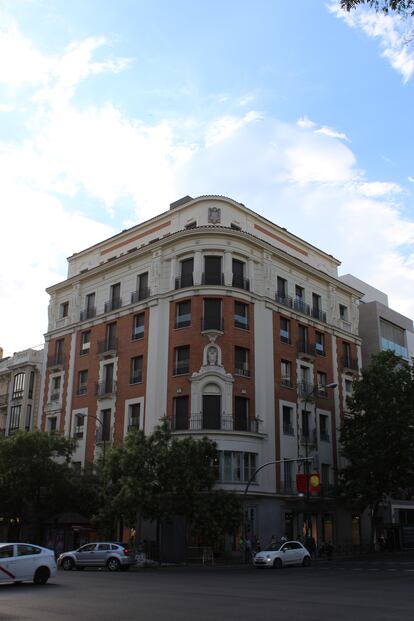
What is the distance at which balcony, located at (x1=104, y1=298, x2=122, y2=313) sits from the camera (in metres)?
48.3

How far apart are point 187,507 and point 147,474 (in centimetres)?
268

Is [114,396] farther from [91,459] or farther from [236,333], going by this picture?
[236,333]

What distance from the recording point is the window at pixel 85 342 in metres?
49.6

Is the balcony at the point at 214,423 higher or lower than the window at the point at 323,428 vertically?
lower

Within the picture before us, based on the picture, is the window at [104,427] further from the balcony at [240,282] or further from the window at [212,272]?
the balcony at [240,282]

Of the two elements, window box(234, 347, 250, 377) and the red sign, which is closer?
the red sign

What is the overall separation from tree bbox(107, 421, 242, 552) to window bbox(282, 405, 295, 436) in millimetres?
10380

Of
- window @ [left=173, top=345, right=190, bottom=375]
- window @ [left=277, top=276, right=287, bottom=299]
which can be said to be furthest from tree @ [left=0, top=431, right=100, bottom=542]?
A: window @ [left=277, top=276, right=287, bottom=299]

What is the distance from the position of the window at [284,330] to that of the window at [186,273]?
7718 millimetres

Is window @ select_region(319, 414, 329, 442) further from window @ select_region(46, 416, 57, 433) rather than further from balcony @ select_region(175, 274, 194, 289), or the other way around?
window @ select_region(46, 416, 57, 433)

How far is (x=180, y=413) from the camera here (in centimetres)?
4119

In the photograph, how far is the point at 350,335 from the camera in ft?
175

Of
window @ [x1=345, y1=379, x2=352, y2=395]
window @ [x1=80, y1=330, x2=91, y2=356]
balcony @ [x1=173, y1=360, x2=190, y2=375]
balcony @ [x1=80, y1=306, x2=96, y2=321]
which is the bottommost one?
balcony @ [x1=173, y1=360, x2=190, y2=375]

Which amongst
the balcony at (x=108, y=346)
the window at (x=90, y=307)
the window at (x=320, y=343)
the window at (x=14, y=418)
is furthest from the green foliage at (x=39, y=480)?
the window at (x=320, y=343)
